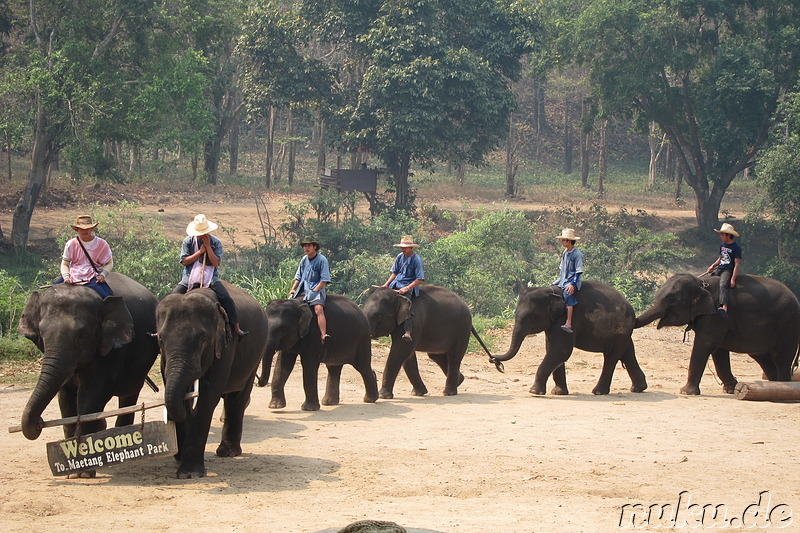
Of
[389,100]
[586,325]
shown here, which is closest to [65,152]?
[389,100]

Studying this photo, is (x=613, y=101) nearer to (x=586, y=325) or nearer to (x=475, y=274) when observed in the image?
(x=475, y=274)

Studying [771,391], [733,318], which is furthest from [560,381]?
[771,391]

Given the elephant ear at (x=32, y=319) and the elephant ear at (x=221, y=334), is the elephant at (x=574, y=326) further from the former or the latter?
the elephant ear at (x=32, y=319)

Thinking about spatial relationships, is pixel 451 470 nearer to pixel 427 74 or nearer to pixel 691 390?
pixel 691 390

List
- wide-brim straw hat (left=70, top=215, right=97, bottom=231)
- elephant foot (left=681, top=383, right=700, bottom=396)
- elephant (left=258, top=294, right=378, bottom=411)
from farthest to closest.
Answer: elephant foot (left=681, top=383, right=700, bottom=396) < elephant (left=258, top=294, right=378, bottom=411) < wide-brim straw hat (left=70, top=215, right=97, bottom=231)

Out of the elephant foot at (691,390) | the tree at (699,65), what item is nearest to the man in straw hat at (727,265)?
the elephant foot at (691,390)

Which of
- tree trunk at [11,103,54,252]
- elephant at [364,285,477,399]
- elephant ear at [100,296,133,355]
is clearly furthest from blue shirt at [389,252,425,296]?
tree trunk at [11,103,54,252]

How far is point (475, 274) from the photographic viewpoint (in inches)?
928

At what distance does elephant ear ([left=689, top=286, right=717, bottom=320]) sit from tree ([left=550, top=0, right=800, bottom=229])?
20.0 m

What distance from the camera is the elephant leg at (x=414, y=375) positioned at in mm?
13930

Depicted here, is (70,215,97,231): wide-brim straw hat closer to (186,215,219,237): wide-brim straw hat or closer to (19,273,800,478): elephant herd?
(19,273,800,478): elephant herd

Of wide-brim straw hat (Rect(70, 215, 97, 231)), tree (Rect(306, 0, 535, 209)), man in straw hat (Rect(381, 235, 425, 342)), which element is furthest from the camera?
tree (Rect(306, 0, 535, 209))

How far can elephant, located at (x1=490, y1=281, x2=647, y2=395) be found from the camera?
46.0 ft

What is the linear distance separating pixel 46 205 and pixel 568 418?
74.6 ft
